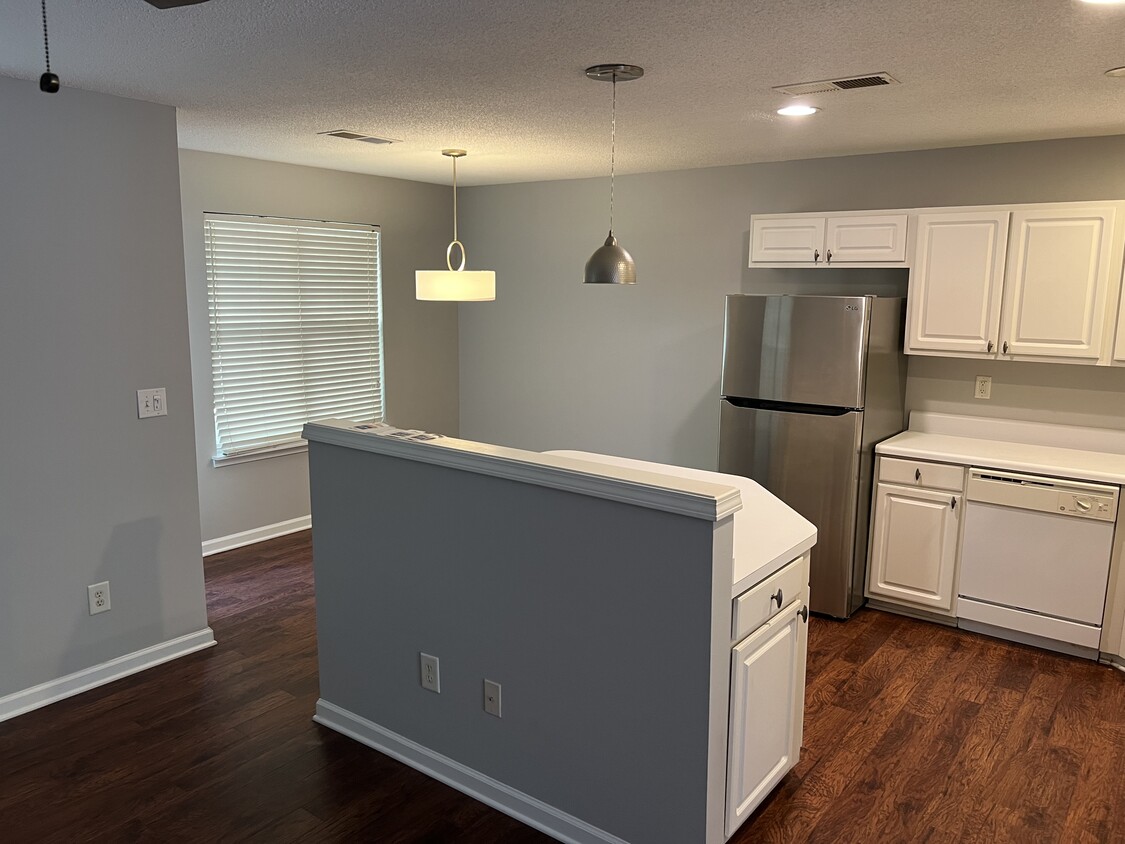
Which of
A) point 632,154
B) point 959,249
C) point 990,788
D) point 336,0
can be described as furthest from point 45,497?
point 959,249

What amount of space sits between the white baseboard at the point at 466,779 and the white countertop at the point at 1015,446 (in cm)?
244

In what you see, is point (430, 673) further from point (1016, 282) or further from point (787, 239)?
point (1016, 282)

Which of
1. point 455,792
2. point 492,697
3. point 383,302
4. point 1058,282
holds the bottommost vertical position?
point 455,792

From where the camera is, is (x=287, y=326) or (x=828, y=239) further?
(x=287, y=326)

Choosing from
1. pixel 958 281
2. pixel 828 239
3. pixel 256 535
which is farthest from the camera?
pixel 256 535

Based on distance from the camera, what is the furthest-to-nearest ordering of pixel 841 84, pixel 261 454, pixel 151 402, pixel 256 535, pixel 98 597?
pixel 256 535
pixel 261 454
pixel 151 402
pixel 98 597
pixel 841 84

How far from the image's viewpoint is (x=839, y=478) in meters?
4.05

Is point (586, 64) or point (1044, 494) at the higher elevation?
point (586, 64)

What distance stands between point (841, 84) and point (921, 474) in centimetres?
194

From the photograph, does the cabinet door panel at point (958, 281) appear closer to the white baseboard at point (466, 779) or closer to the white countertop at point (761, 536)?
the white countertop at point (761, 536)

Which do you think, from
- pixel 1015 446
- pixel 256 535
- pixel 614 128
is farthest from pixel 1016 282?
pixel 256 535

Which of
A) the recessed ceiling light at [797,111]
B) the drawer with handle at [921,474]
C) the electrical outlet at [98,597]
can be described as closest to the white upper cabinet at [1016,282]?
the drawer with handle at [921,474]

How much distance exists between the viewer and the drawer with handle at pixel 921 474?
3889mm

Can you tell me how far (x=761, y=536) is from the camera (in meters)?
2.55
